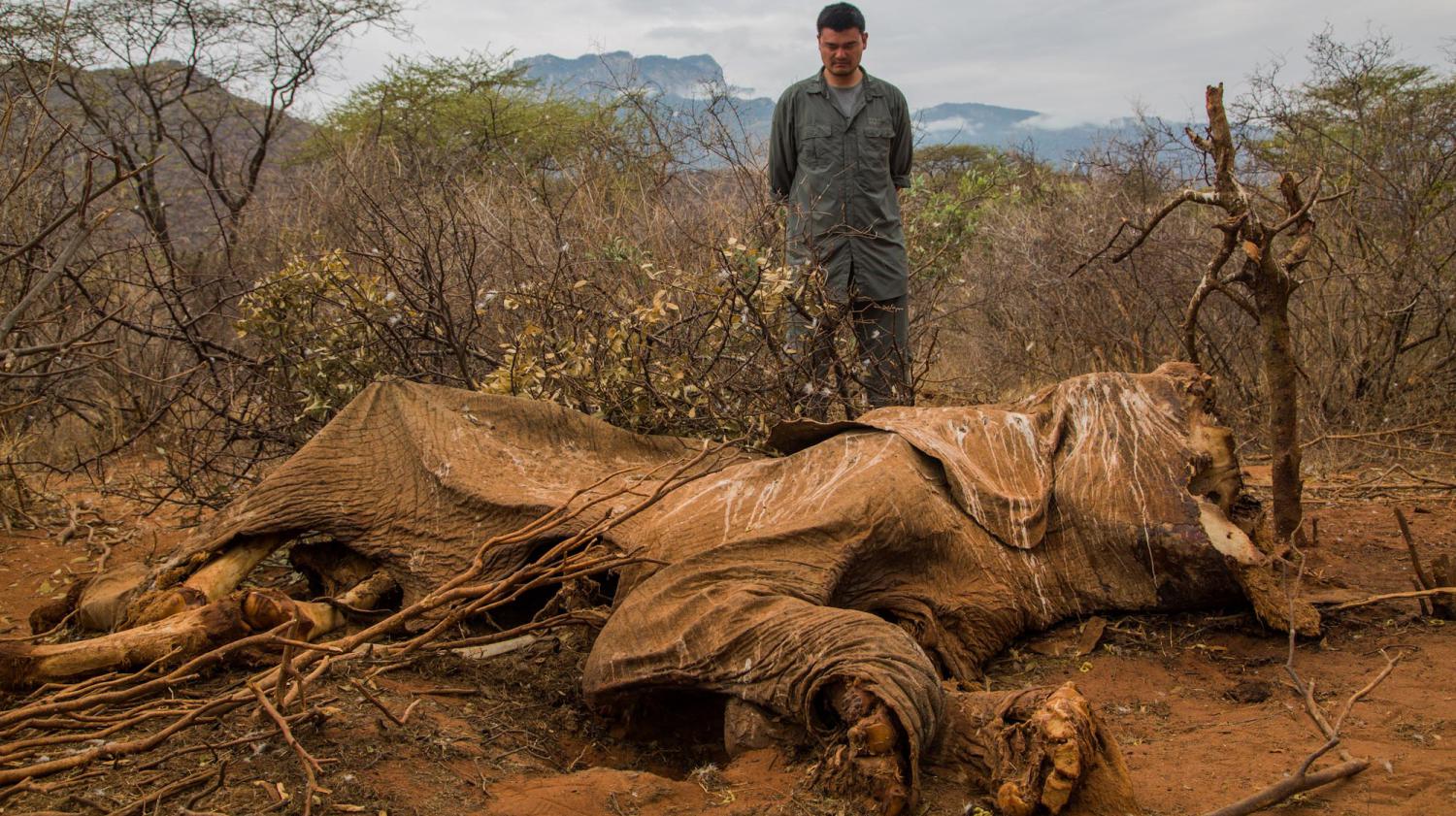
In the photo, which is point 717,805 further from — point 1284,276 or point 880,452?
point 1284,276

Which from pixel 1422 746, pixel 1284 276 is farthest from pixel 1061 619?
pixel 1284 276

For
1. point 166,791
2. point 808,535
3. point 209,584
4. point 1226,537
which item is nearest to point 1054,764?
point 808,535

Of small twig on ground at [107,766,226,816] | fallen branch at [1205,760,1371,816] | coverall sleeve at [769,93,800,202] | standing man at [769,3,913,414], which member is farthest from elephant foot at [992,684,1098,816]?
coverall sleeve at [769,93,800,202]

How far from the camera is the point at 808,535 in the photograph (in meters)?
3.50

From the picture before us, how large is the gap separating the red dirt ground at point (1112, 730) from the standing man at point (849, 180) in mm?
2351

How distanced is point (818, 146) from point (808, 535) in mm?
3127

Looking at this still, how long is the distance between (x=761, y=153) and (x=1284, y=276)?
5014 millimetres

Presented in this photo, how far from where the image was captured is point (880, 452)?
3752 mm

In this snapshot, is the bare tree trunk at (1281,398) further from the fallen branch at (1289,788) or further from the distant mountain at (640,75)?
the distant mountain at (640,75)

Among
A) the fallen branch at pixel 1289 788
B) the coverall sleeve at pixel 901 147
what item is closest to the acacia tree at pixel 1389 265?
the coverall sleeve at pixel 901 147

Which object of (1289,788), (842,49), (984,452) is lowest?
(1289,788)

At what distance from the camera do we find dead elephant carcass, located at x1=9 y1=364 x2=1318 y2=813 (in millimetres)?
3182

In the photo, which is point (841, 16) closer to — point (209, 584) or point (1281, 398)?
point (1281, 398)

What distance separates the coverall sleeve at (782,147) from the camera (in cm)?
618
